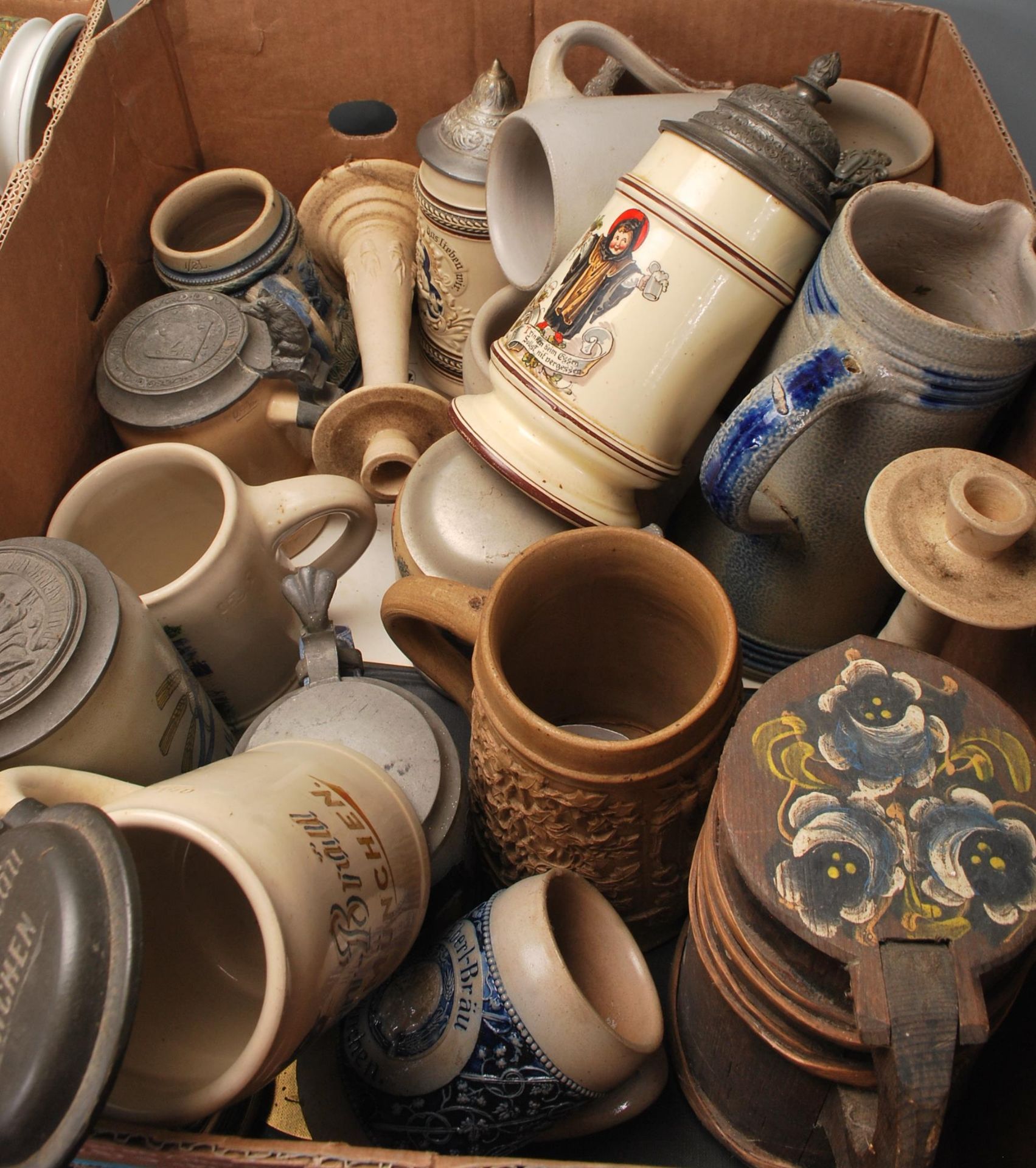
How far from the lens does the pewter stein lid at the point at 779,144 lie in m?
0.61

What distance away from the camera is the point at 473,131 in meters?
0.85

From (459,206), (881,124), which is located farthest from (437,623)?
(881,124)

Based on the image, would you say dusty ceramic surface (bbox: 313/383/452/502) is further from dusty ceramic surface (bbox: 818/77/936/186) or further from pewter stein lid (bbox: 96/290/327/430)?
dusty ceramic surface (bbox: 818/77/936/186)

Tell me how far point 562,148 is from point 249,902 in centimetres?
59

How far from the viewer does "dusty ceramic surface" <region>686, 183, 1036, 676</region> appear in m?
0.56

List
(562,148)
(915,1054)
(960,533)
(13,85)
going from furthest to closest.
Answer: (13,85), (562,148), (960,533), (915,1054)

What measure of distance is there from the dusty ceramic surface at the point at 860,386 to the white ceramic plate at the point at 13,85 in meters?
0.72

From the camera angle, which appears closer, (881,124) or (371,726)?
(371,726)

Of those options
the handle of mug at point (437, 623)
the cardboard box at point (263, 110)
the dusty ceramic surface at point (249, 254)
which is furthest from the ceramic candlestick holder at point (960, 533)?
the dusty ceramic surface at point (249, 254)

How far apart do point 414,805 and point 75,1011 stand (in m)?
0.29

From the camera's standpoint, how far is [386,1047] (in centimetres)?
55

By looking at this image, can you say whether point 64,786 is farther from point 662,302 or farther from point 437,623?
point 662,302

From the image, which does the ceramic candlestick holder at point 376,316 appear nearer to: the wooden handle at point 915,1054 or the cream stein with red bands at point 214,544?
the cream stein with red bands at point 214,544

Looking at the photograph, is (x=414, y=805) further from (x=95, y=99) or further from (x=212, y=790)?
(x=95, y=99)
